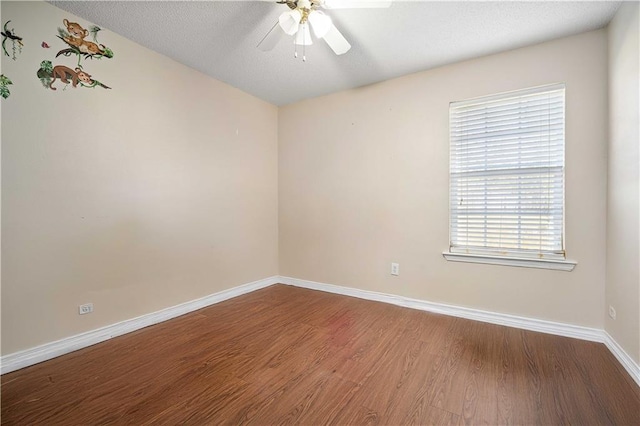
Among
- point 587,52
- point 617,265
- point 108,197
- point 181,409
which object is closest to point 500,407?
point 617,265

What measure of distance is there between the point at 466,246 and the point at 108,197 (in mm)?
3391

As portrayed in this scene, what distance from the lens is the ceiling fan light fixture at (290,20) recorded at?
1.82 metres

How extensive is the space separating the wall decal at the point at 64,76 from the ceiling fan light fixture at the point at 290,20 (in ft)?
5.41

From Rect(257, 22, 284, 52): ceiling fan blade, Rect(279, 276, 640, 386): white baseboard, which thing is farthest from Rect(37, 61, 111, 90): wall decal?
Rect(279, 276, 640, 386): white baseboard

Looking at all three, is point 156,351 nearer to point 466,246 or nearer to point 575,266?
point 466,246

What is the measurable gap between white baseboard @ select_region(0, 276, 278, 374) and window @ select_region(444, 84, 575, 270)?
2760 millimetres

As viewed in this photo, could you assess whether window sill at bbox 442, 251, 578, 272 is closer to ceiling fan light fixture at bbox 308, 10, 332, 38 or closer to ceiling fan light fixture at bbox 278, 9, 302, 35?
ceiling fan light fixture at bbox 308, 10, 332, 38

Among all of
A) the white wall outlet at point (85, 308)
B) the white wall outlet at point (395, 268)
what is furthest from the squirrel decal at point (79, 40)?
the white wall outlet at point (395, 268)

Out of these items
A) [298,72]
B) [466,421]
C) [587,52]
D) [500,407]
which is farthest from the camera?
[298,72]

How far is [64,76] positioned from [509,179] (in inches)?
153

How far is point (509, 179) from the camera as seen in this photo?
8.36ft

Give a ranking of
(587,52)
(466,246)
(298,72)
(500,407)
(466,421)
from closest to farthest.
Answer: (466,421), (500,407), (587,52), (466,246), (298,72)

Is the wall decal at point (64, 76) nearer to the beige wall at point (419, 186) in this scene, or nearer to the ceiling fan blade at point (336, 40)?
the ceiling fan blade at point (336, 40)

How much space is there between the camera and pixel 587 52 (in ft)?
7.37
